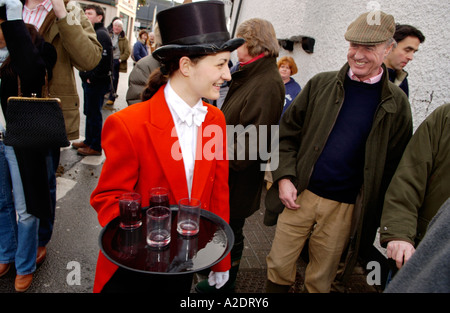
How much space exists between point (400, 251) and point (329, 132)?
91 centimetres

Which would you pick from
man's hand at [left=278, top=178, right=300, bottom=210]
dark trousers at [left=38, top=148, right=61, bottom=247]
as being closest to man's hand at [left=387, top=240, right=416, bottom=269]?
man's hand at [left=278, top=178, right=300, bottom=210]

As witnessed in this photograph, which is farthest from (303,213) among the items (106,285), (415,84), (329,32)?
(329,32)

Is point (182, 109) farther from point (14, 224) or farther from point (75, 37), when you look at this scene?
point (14, 224)

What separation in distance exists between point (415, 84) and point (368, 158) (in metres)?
1.79

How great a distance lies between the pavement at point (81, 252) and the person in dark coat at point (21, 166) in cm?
26

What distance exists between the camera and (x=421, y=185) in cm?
182

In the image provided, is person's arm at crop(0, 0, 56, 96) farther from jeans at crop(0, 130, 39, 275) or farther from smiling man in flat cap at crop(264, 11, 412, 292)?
smiling man in flat cap at crop(264, 11, 412, 292)

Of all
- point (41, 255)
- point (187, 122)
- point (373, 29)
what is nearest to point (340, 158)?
point (373, 29)

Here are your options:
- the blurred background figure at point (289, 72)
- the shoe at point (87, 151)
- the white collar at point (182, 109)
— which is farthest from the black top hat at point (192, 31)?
the shoe at point (87, 151)

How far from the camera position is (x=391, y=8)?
148 inches

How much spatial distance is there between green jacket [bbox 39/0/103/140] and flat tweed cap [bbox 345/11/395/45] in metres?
2.08

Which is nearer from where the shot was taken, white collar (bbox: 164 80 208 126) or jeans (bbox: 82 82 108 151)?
white collar (bbox: 164 80 208 126)

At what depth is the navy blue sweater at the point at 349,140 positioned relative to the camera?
221 centimetres

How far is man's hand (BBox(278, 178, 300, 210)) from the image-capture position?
2377 mm
